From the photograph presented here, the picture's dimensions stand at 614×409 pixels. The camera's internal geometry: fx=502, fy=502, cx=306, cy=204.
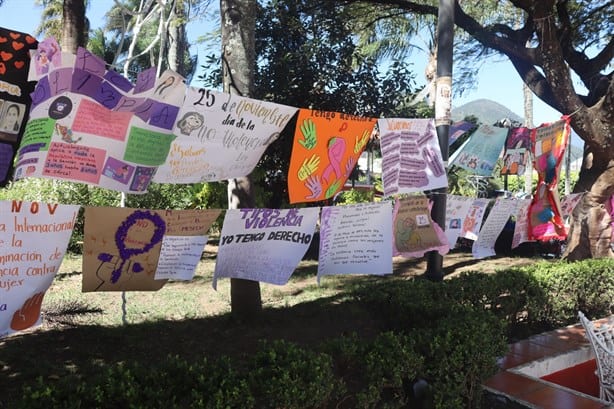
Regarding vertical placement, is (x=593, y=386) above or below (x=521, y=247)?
below

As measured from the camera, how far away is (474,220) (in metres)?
5.40

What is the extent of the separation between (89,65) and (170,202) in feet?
31.9

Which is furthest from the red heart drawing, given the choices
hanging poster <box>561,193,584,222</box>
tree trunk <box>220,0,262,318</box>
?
hanging poster <box>561,193,584,222</box>

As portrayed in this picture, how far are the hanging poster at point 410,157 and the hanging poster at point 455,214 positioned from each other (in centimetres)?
58

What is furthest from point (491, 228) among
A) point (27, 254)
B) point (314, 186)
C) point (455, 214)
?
point (27, 254)

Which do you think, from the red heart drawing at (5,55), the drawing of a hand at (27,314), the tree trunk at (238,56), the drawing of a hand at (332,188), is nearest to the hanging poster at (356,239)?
the drawing of a hand at (332,188)

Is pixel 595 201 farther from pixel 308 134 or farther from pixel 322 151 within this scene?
pixel 308 134

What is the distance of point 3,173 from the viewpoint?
2.93m

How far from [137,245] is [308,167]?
1415mm

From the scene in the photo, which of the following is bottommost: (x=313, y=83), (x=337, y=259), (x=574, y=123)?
(x=337, y=259)

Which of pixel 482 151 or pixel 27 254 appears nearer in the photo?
pixel 27 254

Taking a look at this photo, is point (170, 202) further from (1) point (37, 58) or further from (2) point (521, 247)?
(1) point (37, 58)

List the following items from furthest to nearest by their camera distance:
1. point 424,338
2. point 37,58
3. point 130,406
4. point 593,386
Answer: point 593,386
point 424,338
point 37,58
point 130,406

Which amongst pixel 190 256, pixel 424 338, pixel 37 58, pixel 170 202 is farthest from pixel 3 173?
pixel 170 202
